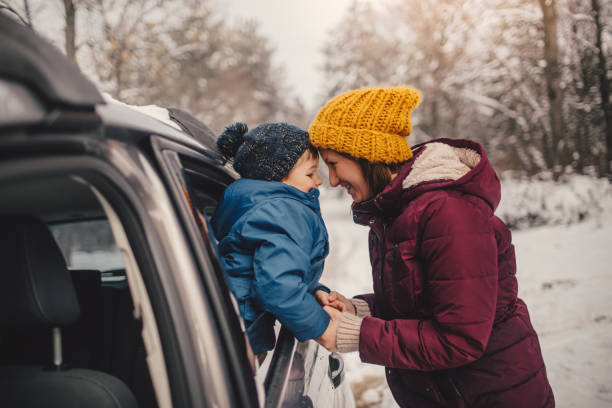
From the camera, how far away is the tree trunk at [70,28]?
3600mm

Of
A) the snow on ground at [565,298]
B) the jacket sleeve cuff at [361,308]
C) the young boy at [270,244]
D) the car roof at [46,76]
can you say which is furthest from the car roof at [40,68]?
the snow on ground at [565,298]

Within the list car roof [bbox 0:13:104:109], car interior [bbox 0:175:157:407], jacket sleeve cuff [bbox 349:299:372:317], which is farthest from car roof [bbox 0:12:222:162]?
jacket sleeve cuff [bbox 349:299:372:317]

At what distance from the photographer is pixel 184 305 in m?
0.93

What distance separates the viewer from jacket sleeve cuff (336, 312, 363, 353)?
1.42m

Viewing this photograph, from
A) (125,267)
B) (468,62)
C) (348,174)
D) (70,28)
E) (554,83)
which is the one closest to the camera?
(125,267)

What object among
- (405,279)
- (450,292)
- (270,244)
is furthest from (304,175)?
(450,292)

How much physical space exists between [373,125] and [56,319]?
Answer: 1.50 meters

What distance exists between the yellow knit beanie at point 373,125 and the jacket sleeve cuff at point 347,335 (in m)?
0.71

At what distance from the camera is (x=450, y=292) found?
124cm

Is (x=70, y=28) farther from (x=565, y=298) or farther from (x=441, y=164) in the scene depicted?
(x=565, y=298)

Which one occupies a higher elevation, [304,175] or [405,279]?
[304,175]

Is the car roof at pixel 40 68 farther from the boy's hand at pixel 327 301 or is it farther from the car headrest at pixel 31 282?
the boy's hand at pixel 327 301

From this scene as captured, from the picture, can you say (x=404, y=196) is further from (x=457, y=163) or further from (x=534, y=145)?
(x=534, y=145)

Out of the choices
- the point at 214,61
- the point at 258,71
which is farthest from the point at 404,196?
the point at 258,71
